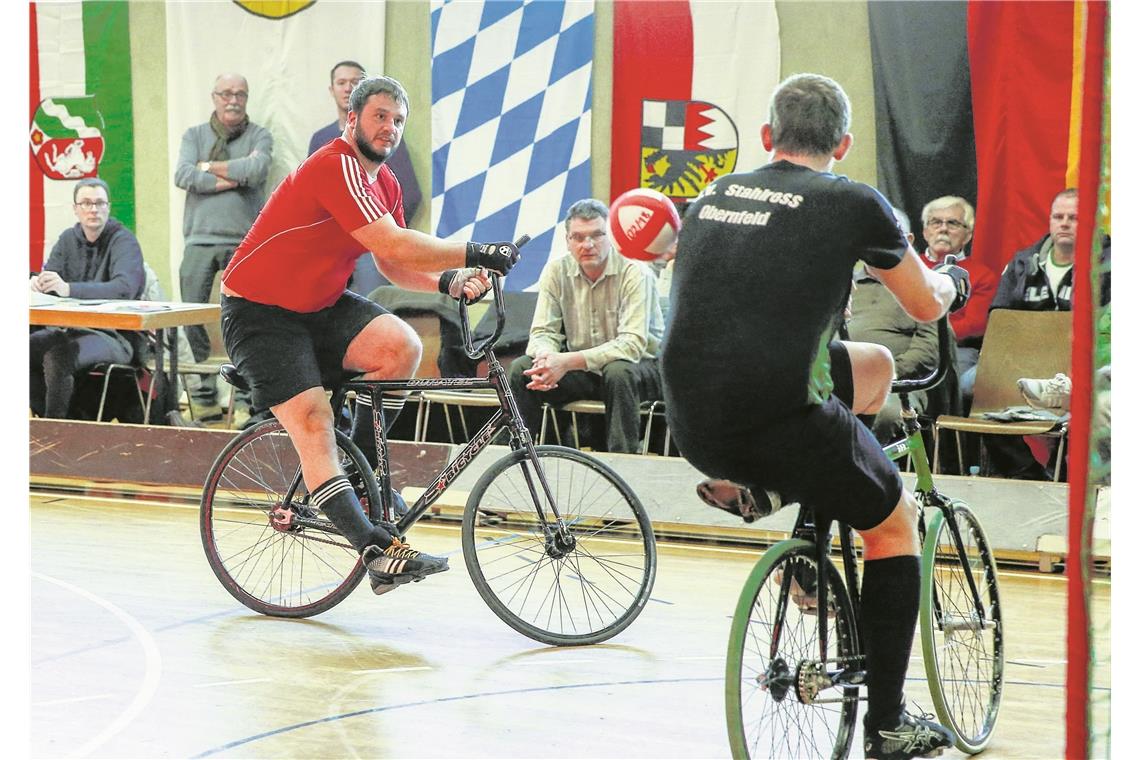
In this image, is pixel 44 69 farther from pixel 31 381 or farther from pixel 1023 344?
pixel 1023 344

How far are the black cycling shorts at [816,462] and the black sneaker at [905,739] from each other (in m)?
0.41

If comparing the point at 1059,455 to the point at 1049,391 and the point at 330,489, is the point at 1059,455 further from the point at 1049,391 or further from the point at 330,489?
the point at 330,489

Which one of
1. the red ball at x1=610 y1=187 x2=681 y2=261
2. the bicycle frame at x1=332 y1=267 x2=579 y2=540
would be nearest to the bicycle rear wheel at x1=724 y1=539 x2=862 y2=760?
the red ball at x1=610 y1=187 x2=681 y2=261

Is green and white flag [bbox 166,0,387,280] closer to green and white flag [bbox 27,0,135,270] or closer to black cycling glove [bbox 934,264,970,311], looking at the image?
green and white flag [bbox 27,0,135,270]

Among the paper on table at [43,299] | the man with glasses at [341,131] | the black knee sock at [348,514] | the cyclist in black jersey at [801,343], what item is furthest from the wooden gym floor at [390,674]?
the man with glasses at [341,131]

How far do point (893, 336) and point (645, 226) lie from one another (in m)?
3.34

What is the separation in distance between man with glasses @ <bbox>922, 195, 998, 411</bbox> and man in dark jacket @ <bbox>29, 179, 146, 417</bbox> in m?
4.10

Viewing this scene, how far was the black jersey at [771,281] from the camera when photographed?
8.20 feet

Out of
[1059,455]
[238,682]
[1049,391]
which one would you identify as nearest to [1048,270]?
[1049,391]

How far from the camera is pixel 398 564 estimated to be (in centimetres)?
392

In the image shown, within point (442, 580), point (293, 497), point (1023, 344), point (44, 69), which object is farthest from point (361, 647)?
point (44, 69)

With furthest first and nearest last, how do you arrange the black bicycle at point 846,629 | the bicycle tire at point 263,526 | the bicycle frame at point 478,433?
the bicycle tire at point 263,526 → the bicycle frame at point 478,433 → the black bicycle at point 846,629

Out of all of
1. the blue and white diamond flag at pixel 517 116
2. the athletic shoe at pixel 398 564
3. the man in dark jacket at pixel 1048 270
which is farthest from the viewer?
the blue and white diamond flag at pixel 517 116

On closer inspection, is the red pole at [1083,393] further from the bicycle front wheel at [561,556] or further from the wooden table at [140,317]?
the wooden table at [140,317]
